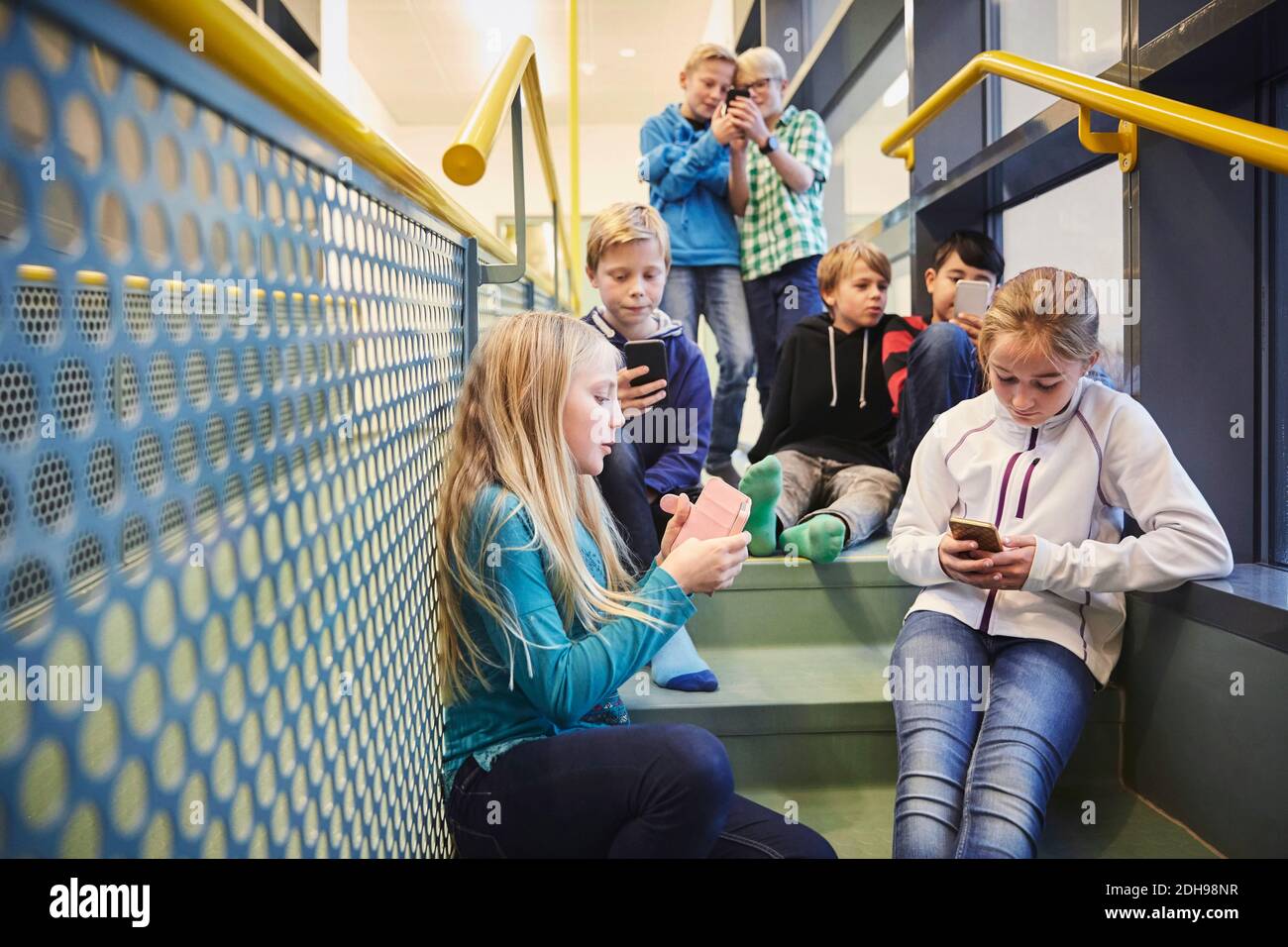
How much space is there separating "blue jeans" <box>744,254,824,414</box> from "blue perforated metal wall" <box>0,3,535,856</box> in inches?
73.3

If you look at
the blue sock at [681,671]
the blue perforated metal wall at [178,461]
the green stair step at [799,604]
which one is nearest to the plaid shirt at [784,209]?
the green stair step at [799,604]

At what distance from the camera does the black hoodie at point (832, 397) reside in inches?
74.5

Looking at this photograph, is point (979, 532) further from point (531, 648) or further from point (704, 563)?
point (531, 648)

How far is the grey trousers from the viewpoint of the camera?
66.2 inches

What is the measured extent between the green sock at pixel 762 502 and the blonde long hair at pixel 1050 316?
0.53 m

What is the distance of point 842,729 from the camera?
1.33 m

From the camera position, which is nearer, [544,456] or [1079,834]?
[544,456]

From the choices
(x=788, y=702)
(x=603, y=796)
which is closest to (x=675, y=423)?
(x=788, y=702)

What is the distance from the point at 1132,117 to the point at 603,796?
1093mm

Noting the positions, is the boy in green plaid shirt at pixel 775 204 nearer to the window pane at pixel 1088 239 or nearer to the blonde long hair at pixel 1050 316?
the window pane at pixel 1088 239

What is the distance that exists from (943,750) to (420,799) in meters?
0.64

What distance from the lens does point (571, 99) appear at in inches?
111

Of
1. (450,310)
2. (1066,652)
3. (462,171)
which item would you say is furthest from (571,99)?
(1066,652)

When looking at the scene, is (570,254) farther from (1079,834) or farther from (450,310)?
(1079,834)
